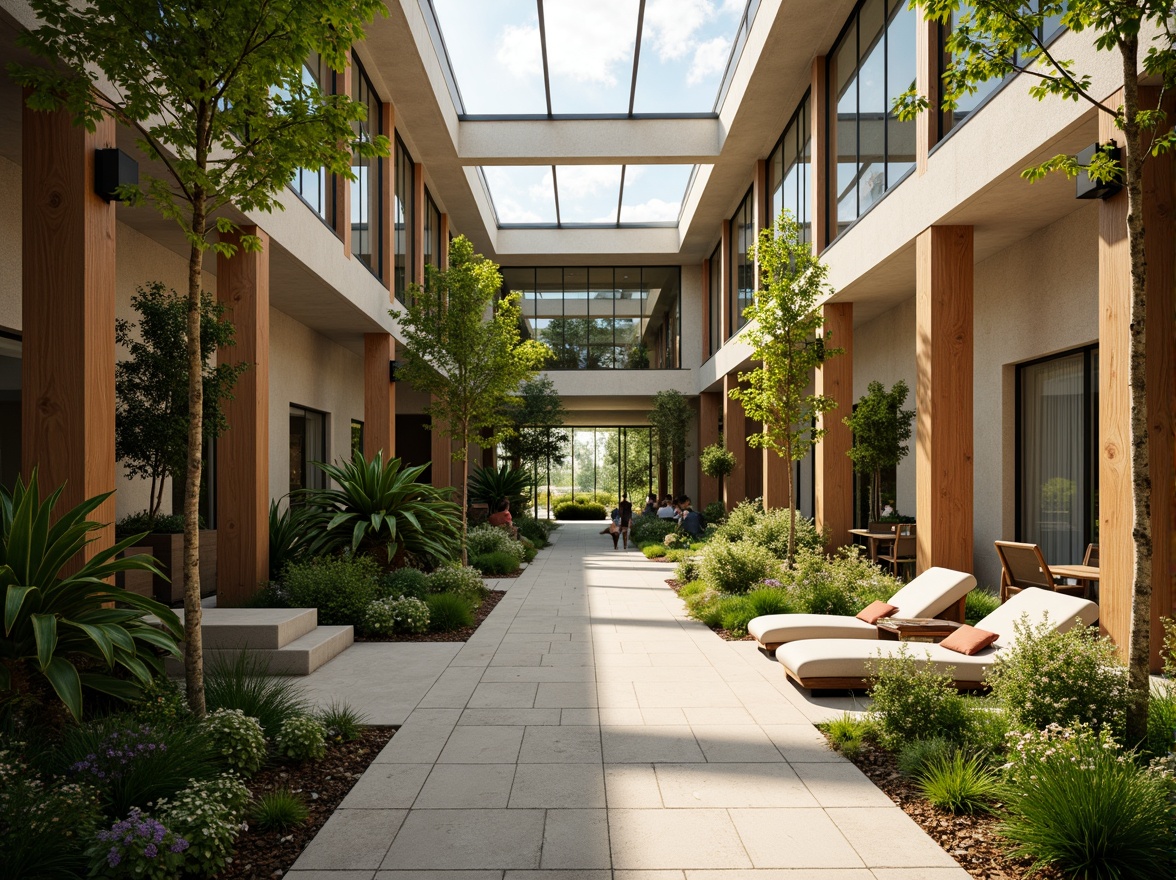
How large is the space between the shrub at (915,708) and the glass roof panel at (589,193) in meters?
17.7

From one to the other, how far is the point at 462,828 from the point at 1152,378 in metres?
5.73

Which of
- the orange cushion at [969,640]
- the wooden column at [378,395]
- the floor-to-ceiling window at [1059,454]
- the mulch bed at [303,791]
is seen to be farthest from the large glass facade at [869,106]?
the mulch bed at [303,791]

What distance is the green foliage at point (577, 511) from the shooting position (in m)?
38.4

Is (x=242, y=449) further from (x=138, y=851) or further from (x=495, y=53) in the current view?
(x=495, y=53)

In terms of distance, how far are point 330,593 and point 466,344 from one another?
5.51 meters

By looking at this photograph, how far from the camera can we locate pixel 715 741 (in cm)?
552

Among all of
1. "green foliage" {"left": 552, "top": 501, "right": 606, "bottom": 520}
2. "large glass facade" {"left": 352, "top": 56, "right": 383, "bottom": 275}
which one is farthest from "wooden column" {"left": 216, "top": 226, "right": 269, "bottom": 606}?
"green foliage" {"left": 552, "top": 501, "right": 606, "bottom": 520}

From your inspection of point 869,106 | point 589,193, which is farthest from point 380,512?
point 589,193

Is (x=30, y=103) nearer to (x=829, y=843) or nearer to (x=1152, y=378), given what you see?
(x=829, y=843)

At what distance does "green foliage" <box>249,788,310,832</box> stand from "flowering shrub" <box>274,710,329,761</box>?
65cm

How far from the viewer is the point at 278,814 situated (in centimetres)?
412

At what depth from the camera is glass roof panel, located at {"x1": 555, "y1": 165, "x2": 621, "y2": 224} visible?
22.6 metres

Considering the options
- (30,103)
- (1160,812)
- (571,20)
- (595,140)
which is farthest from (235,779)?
(595,140)

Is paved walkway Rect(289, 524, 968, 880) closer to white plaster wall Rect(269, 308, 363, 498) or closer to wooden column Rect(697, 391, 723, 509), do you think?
white plaster wall Rect(269, 308, 363, 498)
